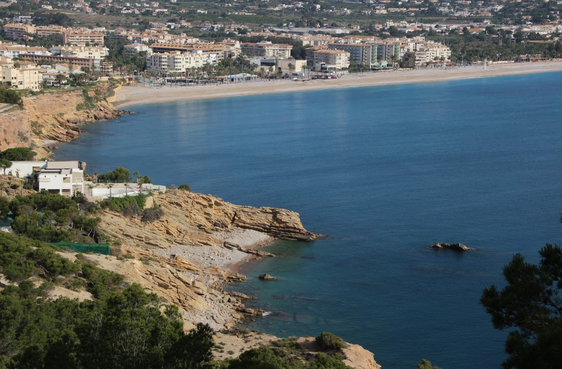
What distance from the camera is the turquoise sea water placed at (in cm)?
2148

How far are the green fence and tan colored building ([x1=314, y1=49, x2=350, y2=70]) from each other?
77.1 m

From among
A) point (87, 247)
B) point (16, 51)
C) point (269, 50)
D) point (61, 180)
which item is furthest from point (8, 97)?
point (269, 50)

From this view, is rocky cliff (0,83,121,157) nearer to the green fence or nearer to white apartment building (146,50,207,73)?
the green fence

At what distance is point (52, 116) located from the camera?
52.2 m

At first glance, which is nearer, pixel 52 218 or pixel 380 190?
pixel 52 218

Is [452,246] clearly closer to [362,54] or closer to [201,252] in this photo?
[201,252]

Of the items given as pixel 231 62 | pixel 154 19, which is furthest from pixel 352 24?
pixel 231 62

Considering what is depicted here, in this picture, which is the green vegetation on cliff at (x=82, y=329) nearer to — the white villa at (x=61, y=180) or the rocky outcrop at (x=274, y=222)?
the white villa at (x=61, y=180)

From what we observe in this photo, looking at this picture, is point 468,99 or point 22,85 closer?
point 22,85

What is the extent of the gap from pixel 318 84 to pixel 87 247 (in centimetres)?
6777

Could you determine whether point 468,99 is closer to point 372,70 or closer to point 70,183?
point 372,70

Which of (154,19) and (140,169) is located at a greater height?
(154,19)

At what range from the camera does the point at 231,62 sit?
93.9 meters

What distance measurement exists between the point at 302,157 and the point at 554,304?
3393cm
